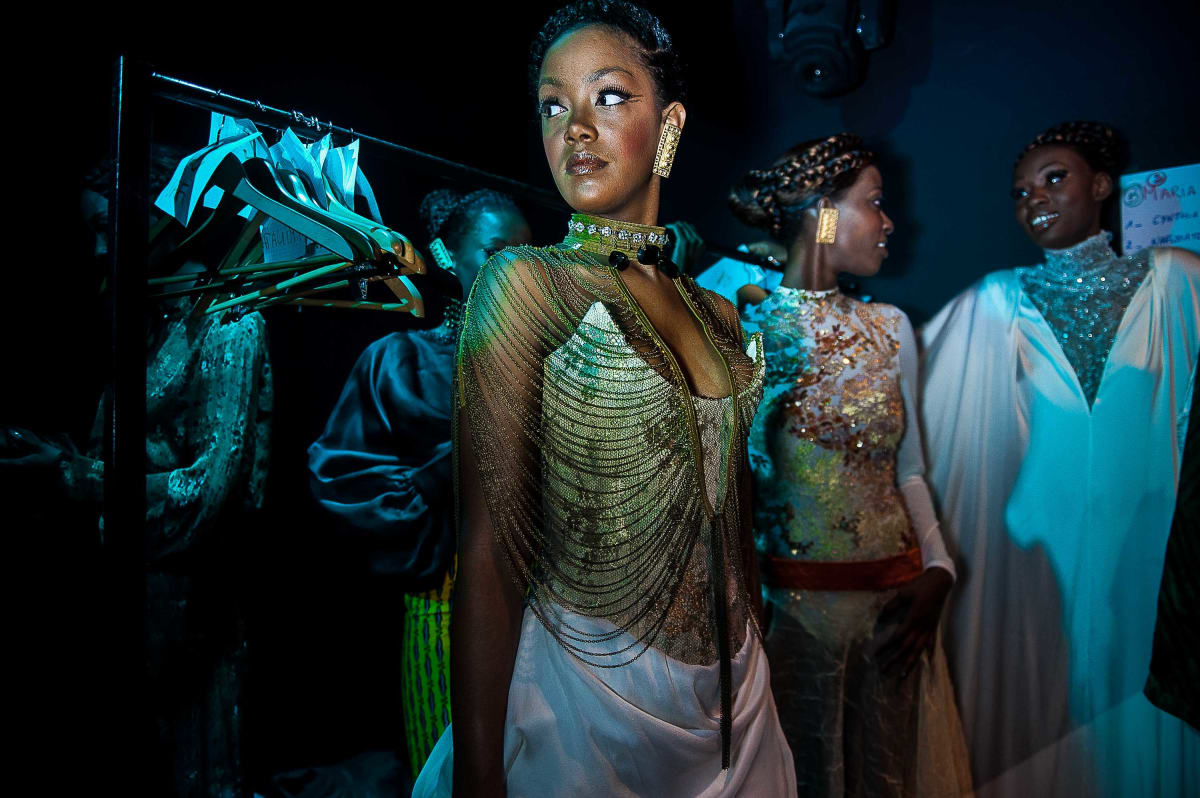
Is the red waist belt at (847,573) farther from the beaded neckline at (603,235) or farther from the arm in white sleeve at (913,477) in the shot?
the beaded neckline at (603,235)

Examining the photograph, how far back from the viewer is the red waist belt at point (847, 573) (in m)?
1.70

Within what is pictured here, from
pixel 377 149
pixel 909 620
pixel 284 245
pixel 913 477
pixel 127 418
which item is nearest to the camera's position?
pixel 127 418

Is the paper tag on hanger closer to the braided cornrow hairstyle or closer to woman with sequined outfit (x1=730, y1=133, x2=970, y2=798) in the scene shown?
woman with sequined outfit (x1=730, y1=133, x2=970, y2=798)

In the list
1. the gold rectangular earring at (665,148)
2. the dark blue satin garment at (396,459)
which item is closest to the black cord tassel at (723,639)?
the gold rectangular earring at (665,148)

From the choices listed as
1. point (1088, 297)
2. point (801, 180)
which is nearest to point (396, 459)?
point (801, 180)

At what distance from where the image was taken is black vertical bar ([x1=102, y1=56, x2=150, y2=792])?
91cm

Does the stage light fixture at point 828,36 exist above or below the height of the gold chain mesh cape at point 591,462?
above

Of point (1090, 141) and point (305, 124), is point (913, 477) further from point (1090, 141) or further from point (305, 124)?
point (305, 124)

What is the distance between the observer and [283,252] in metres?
1.13

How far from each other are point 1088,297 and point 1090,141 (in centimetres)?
41

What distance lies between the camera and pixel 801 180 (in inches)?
73.9

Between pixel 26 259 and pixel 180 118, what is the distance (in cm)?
39

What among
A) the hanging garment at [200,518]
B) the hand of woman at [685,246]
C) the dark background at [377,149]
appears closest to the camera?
the hanging garment at [200,518]

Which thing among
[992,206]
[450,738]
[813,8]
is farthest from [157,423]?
[992,206]
